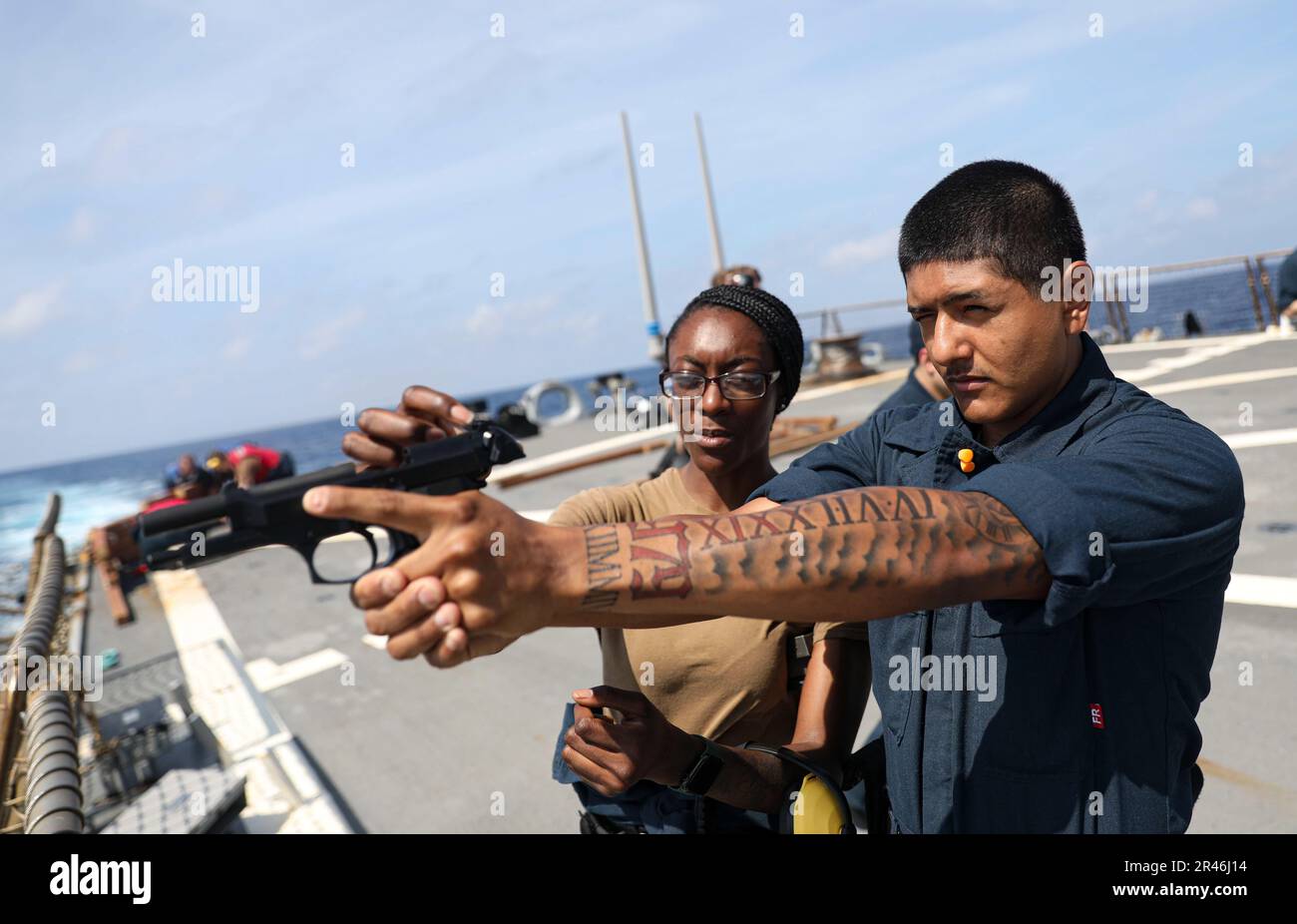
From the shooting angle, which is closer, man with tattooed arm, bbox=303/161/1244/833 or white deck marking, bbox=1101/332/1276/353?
man with tattooed arm, bbox=303/161/1244/833

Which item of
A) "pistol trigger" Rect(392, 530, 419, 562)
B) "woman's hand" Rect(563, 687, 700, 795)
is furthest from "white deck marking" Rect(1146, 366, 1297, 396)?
"pistol trigger" Rect(392, 530, 419, 562)

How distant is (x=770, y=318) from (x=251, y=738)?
14.9 feet

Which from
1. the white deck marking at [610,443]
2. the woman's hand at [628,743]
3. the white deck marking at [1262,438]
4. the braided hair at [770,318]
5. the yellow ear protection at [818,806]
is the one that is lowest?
the white deck marking at [1262,438]

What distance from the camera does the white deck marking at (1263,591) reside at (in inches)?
188

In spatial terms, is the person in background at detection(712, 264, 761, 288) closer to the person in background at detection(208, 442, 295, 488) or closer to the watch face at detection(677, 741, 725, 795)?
the watch face at detection(677, 741, 725, 795)

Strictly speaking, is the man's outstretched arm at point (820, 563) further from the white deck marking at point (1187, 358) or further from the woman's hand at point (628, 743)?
the white deck marking at point (1187, 358)

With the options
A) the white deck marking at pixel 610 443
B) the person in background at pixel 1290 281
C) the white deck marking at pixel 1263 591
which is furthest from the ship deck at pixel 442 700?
the white deck marking at pixel 610 443

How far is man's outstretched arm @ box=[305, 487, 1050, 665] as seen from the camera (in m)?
1.15

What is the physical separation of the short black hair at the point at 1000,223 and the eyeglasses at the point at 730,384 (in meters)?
0.90

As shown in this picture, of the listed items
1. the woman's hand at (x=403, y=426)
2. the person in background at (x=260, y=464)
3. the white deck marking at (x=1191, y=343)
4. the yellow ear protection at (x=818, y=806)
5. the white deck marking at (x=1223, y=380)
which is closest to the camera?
the woman's hand at (x=403, y=426)

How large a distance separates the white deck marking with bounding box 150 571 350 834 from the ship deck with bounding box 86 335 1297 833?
14 mm

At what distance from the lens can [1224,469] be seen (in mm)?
1354
